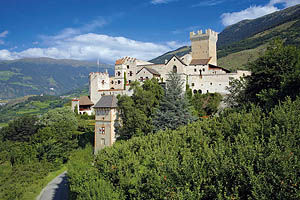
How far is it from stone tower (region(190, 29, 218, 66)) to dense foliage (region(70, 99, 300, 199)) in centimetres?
4244

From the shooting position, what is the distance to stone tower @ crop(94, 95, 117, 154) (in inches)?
1446

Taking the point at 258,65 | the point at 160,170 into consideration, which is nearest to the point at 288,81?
the point at 258,65

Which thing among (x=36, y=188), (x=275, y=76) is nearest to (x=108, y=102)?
(x=36, y=188)

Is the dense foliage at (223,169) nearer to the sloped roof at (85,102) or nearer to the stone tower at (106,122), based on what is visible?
the stone tower at (106,122)

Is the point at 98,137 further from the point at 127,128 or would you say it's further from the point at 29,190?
the point at 29,190

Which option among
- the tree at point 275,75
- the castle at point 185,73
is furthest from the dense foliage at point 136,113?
the tree at point 275,75

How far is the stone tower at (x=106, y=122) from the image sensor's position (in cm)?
3672

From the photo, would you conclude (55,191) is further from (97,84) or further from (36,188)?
(97,84)

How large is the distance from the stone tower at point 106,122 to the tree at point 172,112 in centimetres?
726

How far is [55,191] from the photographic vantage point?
32.0 m

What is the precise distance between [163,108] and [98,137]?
39.6ft

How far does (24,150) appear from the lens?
41281 millimetres

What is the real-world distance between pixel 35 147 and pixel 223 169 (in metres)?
39.4

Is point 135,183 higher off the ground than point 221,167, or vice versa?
point 221,167
